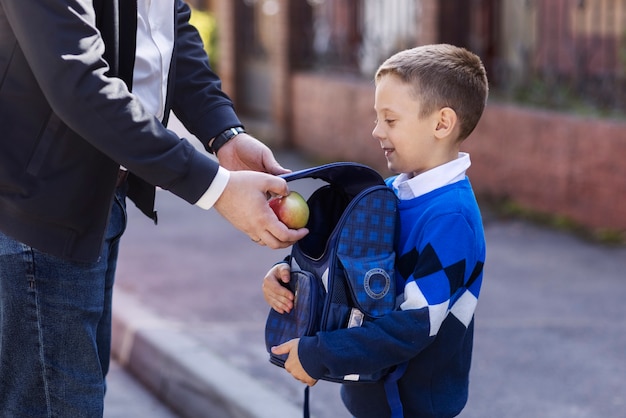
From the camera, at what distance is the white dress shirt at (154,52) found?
2.75 m

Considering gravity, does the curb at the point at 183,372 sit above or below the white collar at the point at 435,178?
below

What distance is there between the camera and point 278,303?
2738 millimetres

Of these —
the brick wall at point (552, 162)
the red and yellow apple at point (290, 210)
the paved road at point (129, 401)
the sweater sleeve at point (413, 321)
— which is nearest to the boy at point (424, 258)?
the sweater sleeve at point (413, 321)

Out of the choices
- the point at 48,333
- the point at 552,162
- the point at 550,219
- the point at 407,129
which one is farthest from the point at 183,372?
the point at 552,162

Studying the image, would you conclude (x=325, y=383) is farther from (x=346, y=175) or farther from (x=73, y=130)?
(x=73, y=130)

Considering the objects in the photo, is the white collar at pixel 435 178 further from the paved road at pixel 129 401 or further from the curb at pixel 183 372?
the paved road at pixel 129 401

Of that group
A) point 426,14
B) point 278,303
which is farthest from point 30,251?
point 426,14

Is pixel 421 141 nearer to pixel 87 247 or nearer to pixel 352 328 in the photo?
pixel 352 328

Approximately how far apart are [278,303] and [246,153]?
1.66 feet

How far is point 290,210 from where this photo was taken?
2.59 meters

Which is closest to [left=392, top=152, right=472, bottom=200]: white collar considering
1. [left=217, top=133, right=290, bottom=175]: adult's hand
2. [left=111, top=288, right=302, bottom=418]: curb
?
[left=217, top=133, right=290, bottom=175]: adult's hand

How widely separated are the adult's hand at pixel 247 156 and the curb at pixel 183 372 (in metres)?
1.30

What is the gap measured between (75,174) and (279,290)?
602 millimetres

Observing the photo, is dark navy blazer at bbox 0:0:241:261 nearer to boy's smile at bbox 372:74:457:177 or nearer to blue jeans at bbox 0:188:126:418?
blue jeans at bbox 0:188:126:418
